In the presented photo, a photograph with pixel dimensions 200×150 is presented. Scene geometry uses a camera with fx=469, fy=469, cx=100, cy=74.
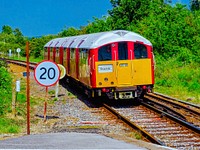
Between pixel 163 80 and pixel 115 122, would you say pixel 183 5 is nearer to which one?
pixel 163 80

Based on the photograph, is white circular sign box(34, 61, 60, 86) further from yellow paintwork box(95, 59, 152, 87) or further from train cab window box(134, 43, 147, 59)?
train cab window box(134, 43, 147, 59)

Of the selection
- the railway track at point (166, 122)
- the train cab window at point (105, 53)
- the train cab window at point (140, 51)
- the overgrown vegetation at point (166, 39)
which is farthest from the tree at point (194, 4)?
the train cab window at point (105, 53)

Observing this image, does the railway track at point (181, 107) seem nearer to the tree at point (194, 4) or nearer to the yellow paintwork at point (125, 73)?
the yellow paintwork at point (125, 73)

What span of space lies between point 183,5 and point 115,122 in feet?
90.7

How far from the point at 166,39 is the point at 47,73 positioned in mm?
21852

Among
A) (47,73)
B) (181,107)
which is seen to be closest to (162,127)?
(47,73)

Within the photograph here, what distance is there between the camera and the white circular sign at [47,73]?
38.2ft

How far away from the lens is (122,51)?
1634 cm

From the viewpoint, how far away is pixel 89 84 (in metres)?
16.6

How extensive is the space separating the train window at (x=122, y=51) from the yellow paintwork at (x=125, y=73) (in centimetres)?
15

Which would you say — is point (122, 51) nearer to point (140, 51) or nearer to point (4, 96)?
point (140, 51)

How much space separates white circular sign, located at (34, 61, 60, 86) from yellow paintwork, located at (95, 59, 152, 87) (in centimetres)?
449

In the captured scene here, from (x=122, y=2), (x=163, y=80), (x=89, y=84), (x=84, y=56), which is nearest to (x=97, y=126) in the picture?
(x=89, y=84)

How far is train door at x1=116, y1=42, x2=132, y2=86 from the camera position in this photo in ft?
53.3
